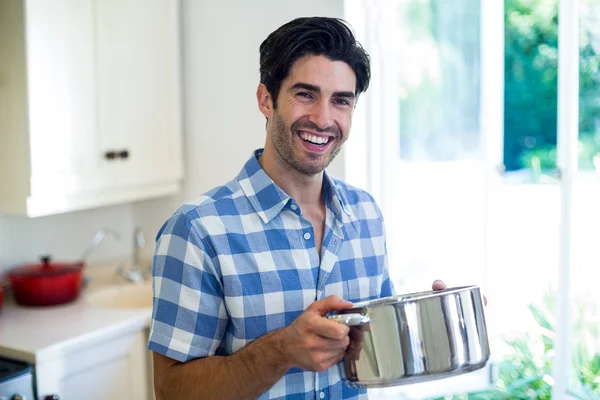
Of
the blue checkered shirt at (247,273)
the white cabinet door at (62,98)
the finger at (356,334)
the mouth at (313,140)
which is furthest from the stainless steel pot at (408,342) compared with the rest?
the white cabinet door at (62,98)

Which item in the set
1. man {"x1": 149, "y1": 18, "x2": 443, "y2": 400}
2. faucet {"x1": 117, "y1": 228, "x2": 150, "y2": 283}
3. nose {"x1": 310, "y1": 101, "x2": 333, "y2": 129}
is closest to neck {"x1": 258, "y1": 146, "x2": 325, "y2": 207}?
man {"x1": 149, "y1": 18, "x2": 443, "y2": 400}

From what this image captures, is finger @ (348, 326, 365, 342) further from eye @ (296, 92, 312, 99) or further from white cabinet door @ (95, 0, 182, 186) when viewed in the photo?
white cabinet door @ (95, 0, 182, 186)

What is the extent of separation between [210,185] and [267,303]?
1478 millimetres

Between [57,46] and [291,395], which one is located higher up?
[57,46]

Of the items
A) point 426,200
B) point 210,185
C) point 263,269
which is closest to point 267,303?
point 263,269

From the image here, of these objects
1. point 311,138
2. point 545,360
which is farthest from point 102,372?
point 545,360

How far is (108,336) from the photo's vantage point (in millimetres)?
2074

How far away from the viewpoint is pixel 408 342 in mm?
1051

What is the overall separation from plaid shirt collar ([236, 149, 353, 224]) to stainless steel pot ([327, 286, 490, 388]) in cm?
28

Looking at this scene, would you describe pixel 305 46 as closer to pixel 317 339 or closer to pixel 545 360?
pixel 317 339

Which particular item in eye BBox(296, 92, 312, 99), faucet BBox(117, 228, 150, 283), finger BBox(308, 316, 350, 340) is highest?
eye BBox(296, 92, 312, 99)

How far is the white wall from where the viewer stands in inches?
94.2

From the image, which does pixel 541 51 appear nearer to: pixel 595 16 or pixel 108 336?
pixel 595 16

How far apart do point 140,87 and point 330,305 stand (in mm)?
1667
